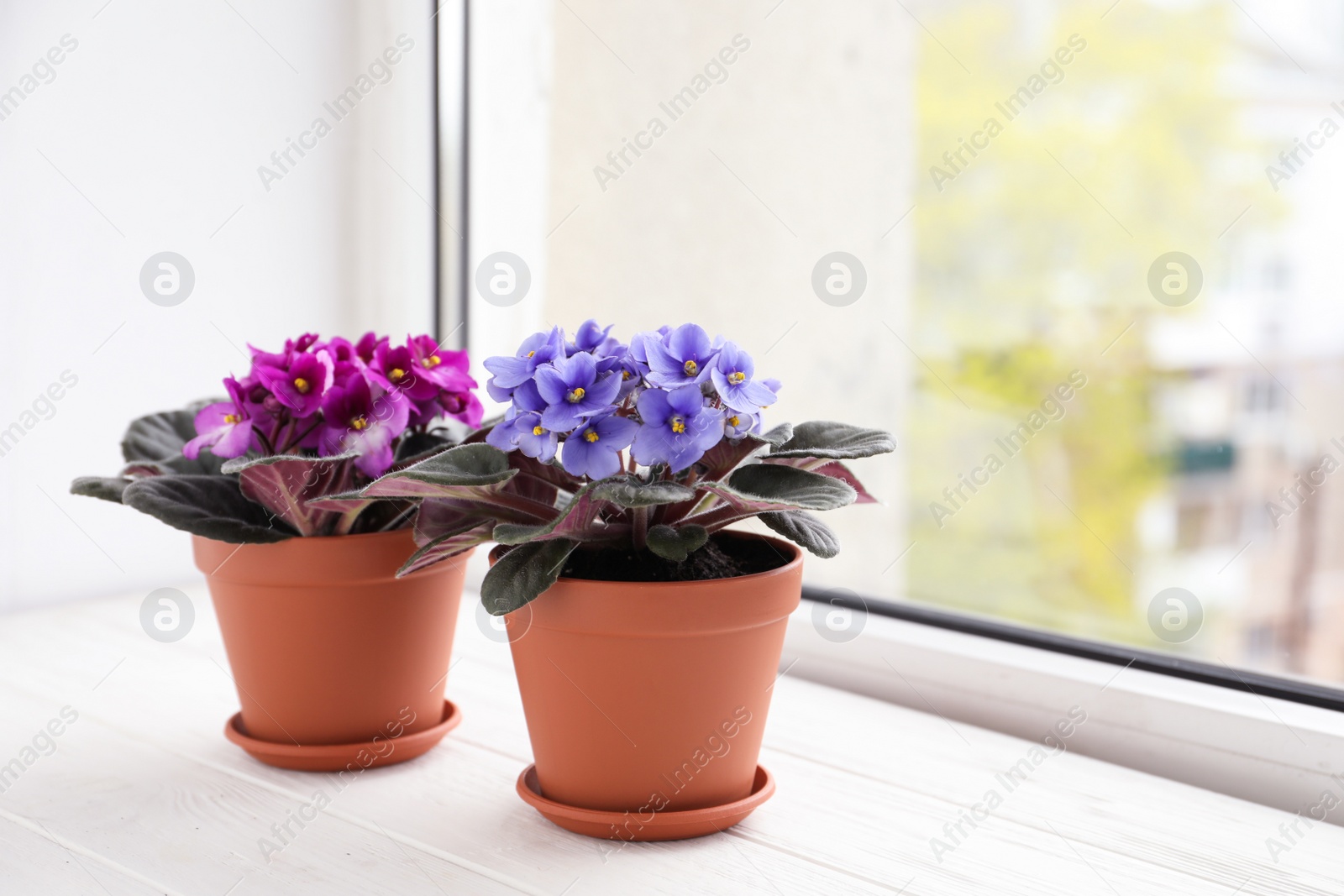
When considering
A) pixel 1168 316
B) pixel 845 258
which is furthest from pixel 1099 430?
Result: pixel 845 258

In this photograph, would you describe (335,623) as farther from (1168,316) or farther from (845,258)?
(1168,316)

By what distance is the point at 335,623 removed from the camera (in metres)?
0.84

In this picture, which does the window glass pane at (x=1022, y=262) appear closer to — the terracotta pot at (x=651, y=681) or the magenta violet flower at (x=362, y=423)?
the magenta violet flower at (x=362, y=423)

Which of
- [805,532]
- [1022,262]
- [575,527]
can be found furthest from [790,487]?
[1022,262]

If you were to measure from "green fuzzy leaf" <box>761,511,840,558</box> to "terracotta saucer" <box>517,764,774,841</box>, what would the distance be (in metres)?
0.21

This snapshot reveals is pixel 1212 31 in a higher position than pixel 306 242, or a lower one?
higher

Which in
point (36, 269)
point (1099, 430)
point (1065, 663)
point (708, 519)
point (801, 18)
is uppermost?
point (801, 18)

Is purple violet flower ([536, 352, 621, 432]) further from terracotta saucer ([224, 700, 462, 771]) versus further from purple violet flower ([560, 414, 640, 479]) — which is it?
terracotta saucer ([224, 700, 462, 771])

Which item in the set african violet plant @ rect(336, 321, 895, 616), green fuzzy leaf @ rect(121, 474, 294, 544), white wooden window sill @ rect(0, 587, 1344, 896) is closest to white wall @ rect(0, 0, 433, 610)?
white wooden window sill @ rect(0, 587, 1344, 896)

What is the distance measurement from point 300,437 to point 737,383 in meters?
0.38

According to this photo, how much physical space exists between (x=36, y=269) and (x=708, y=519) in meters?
1.03

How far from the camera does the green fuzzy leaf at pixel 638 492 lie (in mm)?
606

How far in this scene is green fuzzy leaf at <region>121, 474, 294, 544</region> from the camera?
772 millimetres

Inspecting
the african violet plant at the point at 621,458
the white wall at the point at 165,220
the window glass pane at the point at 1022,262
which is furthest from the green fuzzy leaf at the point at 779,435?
the window glass pane at the point at 1022,262
